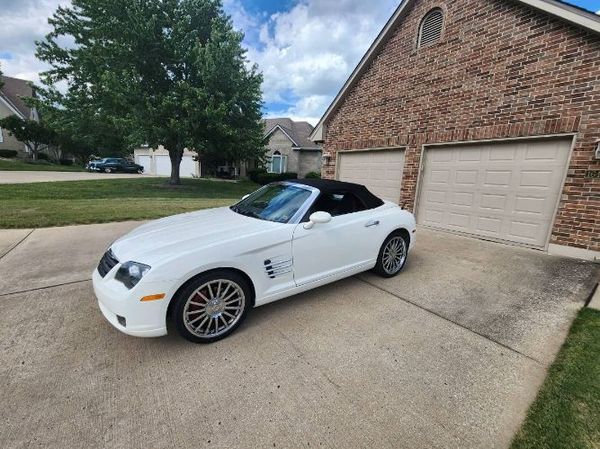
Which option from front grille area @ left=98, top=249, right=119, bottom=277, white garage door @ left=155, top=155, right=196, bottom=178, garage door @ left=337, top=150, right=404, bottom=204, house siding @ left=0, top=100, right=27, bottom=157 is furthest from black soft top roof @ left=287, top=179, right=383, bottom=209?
house siding @ left=0, top=100, right=27, bottom=157

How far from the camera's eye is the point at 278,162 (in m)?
25.9

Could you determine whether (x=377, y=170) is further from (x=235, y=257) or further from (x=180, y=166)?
(x=180, y=166)

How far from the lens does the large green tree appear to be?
13086 millimetres

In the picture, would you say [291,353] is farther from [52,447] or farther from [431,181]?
[431,181]

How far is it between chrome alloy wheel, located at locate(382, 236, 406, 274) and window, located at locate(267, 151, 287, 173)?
2230 centimetres

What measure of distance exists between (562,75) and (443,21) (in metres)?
3.02

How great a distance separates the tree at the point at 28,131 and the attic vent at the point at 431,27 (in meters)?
32.0

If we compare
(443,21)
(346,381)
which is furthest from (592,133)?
(346,381)

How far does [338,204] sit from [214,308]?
6.03 feet

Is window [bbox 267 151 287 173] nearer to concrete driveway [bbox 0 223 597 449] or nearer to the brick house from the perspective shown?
the brick house

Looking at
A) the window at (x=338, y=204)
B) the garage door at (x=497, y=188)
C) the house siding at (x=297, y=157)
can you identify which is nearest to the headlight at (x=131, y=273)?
the window at (x=338, y=204)

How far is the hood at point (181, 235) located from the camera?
2410 mm

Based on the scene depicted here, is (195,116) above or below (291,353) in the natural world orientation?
above

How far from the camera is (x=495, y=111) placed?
5.95m
